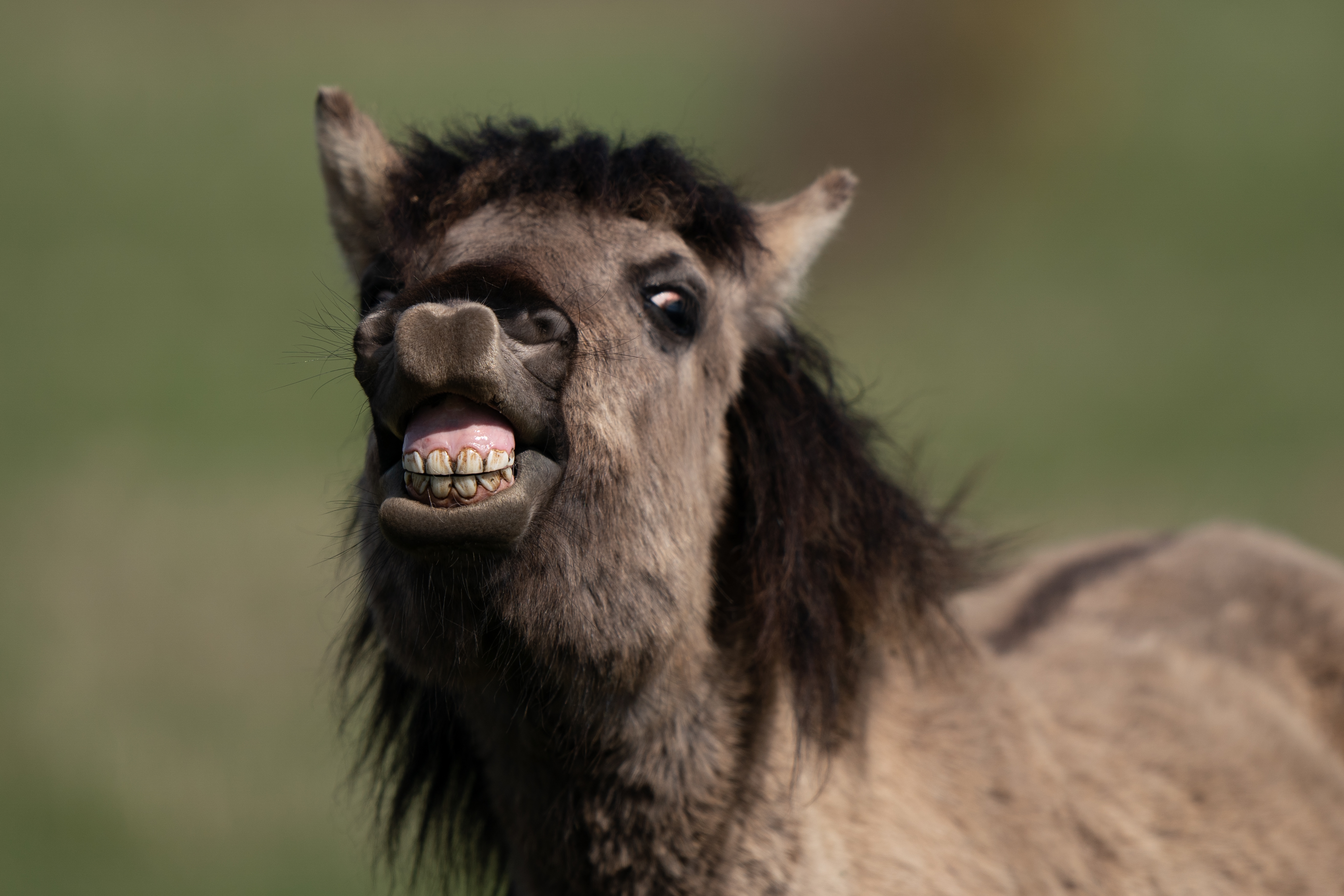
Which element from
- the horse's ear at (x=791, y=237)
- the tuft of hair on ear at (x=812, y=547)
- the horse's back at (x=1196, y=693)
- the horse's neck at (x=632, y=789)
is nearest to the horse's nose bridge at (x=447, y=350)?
the horse's neck at (x=632, y=789)

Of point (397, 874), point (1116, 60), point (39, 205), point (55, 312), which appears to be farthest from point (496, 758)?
point (1116, 60)

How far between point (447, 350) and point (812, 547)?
1.24 m

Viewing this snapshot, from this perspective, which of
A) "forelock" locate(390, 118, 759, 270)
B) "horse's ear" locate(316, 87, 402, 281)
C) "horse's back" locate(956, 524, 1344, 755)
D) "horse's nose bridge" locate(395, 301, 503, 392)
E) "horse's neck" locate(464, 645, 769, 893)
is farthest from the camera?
"horse's back" locate(956, 524, 1344, 755)

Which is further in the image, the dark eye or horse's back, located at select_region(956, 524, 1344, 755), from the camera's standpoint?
horse's back, located at select_region(956, 524, 1344, 755)

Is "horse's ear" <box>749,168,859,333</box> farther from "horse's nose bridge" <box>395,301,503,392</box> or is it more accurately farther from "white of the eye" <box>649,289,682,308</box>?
"horse's nose bridge" <box>395,301,503,392</box>

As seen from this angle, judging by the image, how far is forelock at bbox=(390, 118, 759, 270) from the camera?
9.52ft

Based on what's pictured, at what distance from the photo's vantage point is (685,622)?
9.13ft

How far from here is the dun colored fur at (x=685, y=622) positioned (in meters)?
2.50

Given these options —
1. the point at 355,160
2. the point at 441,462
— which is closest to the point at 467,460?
the point at 441,462

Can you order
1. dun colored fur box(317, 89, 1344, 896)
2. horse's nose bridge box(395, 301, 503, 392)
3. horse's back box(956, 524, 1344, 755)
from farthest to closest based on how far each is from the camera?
horse's back box(956, 524, 1344, 755) → dun colored fur box(317, 89, 1344, 896) → horse's nose bridge box(395, 301, 503, 392)

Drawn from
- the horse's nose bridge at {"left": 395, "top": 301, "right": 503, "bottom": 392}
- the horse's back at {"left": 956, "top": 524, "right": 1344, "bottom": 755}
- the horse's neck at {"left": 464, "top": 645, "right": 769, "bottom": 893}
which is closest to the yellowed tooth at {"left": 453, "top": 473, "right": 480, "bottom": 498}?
the horse's nose bridge at {"left": 395, "top": 301, "right": 503, "bottom": 392}

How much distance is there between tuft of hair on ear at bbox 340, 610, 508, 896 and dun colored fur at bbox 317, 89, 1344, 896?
11 millimetres

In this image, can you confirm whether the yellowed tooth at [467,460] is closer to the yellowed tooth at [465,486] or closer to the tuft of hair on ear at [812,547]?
the yellowed tooth at [465,486]

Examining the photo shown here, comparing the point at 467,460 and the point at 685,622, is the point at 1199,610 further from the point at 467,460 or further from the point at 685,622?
the point at 467,460
